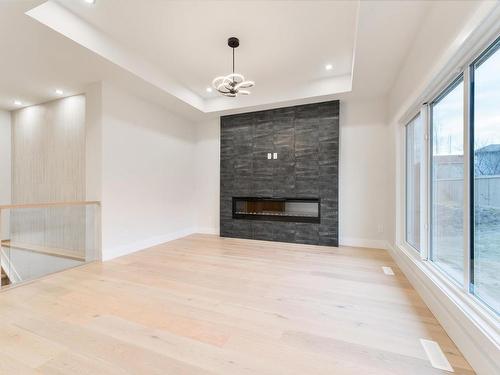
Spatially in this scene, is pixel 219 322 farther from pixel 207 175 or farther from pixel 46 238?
pixel 207 175

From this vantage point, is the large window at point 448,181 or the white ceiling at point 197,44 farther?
the white ceiling at point 197,44

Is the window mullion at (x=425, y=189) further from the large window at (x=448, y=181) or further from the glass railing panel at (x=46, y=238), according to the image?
the glass railing panel at (x=46, y=238)

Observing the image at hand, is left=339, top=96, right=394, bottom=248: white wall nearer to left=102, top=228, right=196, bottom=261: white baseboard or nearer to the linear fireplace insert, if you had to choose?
the linear fireplace insert

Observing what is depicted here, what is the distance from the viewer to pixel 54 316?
2.05 meters

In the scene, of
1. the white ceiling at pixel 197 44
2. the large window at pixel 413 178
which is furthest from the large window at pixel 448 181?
the white ceiling at pixel 197 44

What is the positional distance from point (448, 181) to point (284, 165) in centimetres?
289

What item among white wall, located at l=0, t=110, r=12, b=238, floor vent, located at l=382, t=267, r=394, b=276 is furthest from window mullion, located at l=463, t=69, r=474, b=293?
white wall, located at l=0, t=110, r=12, b=238

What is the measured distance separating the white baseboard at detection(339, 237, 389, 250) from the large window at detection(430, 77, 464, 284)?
5.95 ft

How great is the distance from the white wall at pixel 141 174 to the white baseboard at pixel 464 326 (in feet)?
13.9

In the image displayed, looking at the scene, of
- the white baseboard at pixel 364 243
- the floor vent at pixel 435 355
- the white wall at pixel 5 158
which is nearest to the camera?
the floor vent at pixel 435 355

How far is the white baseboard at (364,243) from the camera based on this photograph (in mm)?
4292

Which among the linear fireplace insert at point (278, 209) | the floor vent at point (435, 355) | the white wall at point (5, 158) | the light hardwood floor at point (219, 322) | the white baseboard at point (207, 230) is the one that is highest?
the white wall at point (5, 158)

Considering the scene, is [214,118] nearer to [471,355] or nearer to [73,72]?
[73,72]

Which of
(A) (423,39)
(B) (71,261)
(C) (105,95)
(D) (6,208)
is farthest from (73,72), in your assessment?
(A) (423,39)
